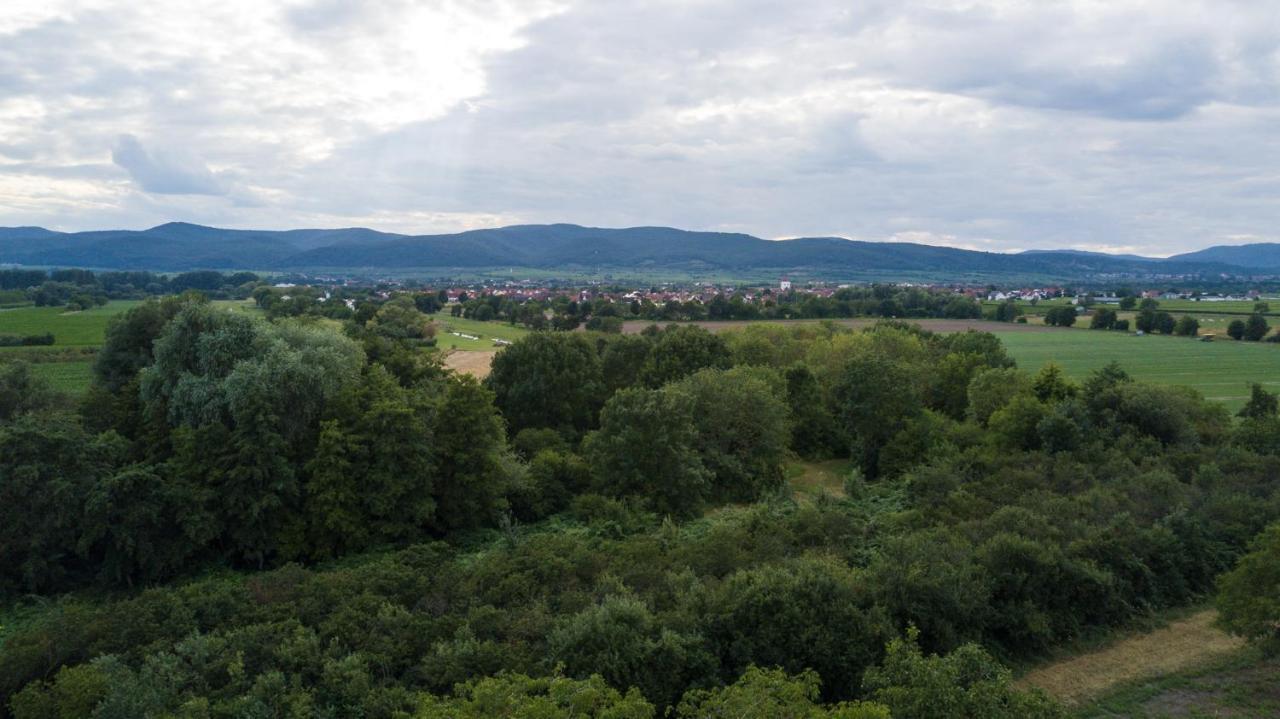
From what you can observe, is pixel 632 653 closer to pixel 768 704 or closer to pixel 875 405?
pixel 768 704

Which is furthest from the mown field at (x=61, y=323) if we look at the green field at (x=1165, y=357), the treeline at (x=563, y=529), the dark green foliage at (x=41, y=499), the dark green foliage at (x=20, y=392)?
the green field at (x=1165, y=357)

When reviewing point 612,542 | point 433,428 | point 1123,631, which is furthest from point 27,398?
point 1123,631

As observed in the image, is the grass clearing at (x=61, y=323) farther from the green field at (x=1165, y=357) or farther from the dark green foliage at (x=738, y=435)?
the green field at (x=1165, y=357)

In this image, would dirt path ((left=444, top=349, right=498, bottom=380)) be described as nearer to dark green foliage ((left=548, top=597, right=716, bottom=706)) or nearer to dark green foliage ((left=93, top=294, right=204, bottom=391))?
dark green foliage ((left=93, top=294, right=204, bottom=391))

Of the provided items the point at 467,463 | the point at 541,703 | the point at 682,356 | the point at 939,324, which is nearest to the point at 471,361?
the point at 682,356

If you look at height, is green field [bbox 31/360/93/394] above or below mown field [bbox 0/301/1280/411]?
below

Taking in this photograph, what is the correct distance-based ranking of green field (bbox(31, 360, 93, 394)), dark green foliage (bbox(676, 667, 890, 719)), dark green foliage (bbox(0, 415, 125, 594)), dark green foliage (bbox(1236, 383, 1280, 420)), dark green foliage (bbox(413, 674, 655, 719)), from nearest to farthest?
dark green foliage (bbox(676, 667, 890, 719)) < dark green foliage (bbox(413, 674, 655, 719)) < dark green foliage (bbox(0, 415, 125, 594)) < dark green foliage (bbox(1236, 383, 1280, 420)) < green field (bbox(31, 360, 93, 394))

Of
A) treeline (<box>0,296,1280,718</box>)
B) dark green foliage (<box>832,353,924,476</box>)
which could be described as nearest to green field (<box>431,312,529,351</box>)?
treeline (<box>0,296,1280,718</box>)
